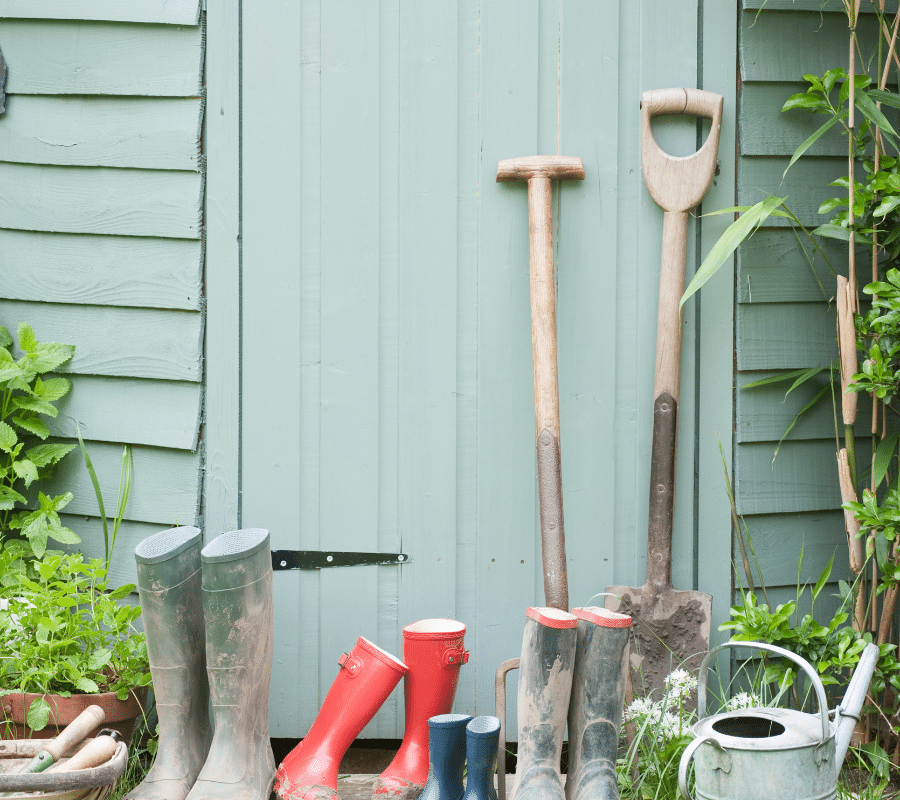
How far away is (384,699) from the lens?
159 centimetres

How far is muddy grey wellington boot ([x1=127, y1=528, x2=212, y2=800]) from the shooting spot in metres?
1.51

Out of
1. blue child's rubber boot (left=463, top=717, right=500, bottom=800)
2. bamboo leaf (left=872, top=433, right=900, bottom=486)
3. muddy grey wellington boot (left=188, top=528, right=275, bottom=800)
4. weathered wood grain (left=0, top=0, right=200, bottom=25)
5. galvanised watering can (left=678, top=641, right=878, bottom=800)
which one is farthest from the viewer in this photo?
weathered wood grain (left=0, top=0, right=200, bottom=25)

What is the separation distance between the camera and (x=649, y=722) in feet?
5.26

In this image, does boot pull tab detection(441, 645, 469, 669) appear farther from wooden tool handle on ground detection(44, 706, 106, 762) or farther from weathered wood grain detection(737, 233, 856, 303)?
weathered wood grain detection(737, 233, 856, 303)

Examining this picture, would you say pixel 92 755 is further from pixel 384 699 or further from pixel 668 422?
pixel 668 422

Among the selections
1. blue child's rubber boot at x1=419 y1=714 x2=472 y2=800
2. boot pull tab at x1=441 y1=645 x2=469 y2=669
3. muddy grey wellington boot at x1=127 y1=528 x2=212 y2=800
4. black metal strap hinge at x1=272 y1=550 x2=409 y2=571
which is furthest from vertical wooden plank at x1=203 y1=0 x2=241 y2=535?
blue child's rubber boot at x1=419 y1=714 x2=472 y2=800

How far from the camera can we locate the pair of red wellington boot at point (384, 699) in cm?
155

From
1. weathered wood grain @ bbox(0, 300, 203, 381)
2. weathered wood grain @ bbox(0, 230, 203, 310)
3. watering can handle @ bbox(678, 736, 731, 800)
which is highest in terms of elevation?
weathered wood grain @ bbox(0, 230, 203, 310)

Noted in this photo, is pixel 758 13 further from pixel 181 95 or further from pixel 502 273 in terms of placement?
pixel 181 95

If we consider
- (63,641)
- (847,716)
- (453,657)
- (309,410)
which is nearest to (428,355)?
(309,410)

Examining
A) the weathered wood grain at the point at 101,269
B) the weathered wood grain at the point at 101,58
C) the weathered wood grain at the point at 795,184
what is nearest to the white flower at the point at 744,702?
the weathered wood grain at the point at 795,184

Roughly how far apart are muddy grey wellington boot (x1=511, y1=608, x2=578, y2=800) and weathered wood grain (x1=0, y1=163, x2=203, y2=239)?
121cm

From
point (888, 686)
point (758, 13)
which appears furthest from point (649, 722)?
point (758, 13)

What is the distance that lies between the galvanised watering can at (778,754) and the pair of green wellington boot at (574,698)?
0.62 feet
